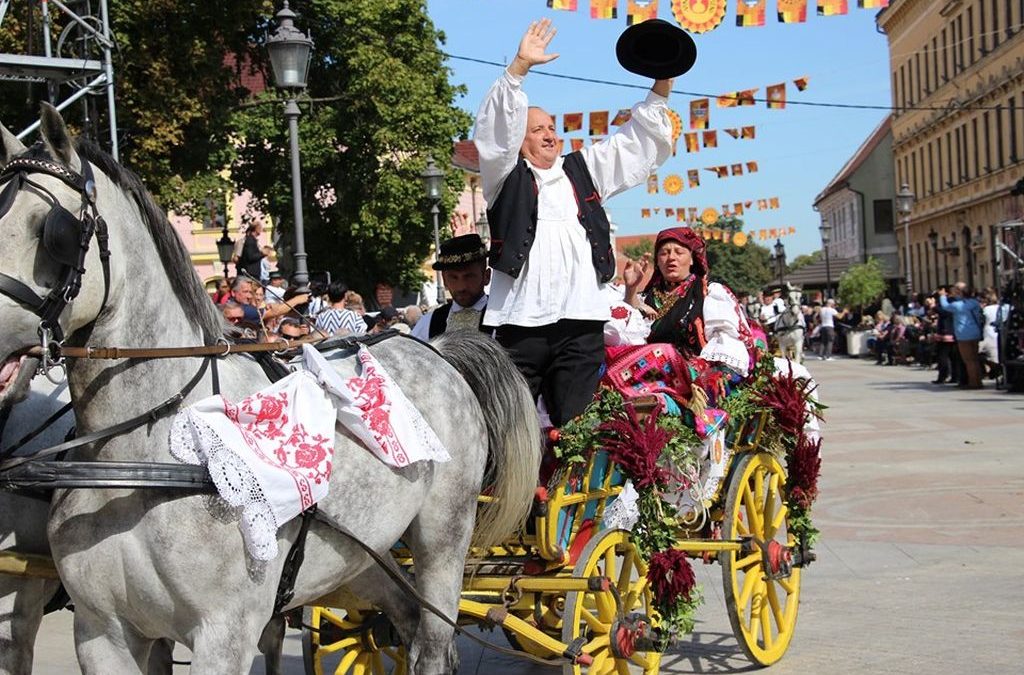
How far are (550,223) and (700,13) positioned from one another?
6715 millimetres

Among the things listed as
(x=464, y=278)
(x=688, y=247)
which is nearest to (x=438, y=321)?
(x=464, y=278)

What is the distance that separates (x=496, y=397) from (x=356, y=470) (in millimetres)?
945

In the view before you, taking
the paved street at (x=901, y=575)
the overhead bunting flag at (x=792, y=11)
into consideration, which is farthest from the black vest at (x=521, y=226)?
the overhead bunting flag at (x=792, y=11)

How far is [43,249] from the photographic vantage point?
11.5 ft

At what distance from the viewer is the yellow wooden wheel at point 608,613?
5242mm

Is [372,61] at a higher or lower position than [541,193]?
higher

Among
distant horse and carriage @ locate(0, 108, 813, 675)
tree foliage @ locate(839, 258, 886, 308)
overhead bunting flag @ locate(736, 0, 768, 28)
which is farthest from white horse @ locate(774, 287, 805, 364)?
distant horse and carriage @ locate(0, 108, 813, 675)

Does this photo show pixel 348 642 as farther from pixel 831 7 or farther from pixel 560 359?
pixel 831 7

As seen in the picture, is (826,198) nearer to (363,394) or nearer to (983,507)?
(983,507)

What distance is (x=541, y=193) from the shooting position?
5496mm

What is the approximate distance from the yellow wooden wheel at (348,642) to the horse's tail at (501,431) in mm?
775

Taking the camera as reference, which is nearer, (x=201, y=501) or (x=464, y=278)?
(x=201, y=501)

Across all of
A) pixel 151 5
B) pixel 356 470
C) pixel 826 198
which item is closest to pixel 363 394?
pixel 356 470

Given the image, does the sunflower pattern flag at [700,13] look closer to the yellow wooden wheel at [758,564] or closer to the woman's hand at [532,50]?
the yellow wooden wheel at [758,564]
